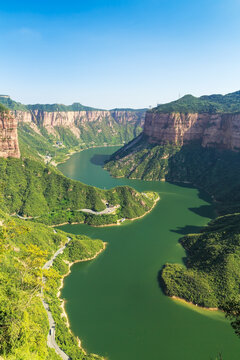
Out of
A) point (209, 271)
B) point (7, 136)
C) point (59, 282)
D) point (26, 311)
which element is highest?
point (7, 136)

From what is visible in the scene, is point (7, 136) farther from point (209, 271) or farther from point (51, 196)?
point (209, 271)

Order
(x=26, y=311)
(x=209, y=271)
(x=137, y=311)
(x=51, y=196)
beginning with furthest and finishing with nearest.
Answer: (x=51, y=196)
(x=209, y=271)
(x=137, y=311)
(x=26, y=311)

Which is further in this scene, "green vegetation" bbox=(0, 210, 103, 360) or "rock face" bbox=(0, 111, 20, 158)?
"rock face" bbox=(0, 111, 20, 158)

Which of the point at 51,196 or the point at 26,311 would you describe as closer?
the point at 26,311

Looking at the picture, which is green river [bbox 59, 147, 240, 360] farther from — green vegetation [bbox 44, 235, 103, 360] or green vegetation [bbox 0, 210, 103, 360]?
green vegetation [bbox 0, 210, 103, 360]

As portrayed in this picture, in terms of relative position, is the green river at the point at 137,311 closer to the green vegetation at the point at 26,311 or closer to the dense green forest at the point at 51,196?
the green vegetation at the point at 26,311

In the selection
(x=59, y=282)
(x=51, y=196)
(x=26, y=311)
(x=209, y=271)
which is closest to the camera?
(x=26, y=311)

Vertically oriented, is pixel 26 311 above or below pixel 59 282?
above

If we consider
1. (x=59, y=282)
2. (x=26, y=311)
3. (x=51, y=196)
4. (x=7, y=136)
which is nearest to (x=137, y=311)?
(x=59, y=282)

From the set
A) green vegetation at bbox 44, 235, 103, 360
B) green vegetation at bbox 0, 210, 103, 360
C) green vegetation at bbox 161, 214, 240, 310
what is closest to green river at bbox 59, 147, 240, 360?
green vegetation at bbox 44, 235, 103, 360
